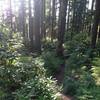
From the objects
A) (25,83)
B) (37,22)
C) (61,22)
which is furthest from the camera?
(37,22)

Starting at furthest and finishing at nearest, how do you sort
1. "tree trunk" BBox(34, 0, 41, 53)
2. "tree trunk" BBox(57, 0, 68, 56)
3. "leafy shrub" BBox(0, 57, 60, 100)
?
"tree trunk" BBox(34, 0, 41, 53), "tree trunk" BBox(57, 0, 68, 56), "leafy shrub" BBox(0, 57, 60, 100)

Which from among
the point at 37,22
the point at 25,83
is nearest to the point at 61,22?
the point at 37,22

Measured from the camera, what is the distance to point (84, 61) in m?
14.0

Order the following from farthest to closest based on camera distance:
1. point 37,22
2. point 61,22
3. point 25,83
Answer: point 37,22 < point 61,22 < point 25,83

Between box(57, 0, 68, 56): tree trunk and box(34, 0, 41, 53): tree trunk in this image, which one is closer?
box(57, 0, 68, 56): tree trunk

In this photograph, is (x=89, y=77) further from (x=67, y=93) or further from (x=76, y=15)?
(x=76, y=15)

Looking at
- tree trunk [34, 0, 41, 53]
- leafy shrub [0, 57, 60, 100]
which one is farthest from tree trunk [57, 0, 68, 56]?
leafy shrub [0, 57, 60, 100]

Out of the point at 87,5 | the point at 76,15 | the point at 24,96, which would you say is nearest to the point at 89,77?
the point at 24,96

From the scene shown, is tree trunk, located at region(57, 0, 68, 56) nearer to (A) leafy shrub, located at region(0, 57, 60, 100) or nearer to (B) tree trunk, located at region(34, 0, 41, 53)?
(B) tree trunk, located at region(34, 0, 41, 53)

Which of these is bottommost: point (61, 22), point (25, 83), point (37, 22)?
point (25, 83)

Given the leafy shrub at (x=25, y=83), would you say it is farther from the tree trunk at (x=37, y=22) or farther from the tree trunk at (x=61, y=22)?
the tree trunk at (x=37, y=22)

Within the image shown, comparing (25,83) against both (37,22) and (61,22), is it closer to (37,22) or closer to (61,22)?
(61,22)

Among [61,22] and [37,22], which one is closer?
[61,22]

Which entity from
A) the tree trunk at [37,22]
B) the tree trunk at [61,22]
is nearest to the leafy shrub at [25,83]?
the tree trunk at [61,22]
